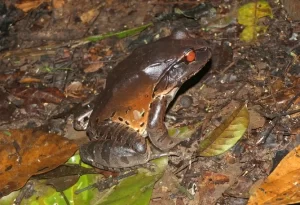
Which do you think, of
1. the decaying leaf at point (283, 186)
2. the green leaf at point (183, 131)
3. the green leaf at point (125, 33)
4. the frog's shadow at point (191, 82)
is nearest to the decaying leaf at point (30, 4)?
the green leaf at point (125, 33)

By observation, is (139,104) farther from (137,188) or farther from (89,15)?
(89,15)

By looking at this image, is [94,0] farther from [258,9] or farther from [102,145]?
[102,145]

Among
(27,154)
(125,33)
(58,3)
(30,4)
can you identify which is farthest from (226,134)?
(30,4)

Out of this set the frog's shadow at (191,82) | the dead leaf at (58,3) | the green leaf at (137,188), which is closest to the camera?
the green leaf at (137,188)

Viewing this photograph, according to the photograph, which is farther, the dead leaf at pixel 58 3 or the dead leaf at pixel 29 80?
the dead leaf at pixel 58 3

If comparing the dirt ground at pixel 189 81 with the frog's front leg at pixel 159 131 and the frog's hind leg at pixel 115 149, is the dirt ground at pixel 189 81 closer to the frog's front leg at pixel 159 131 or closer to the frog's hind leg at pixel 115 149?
the frog's front leg at pixel 159 131

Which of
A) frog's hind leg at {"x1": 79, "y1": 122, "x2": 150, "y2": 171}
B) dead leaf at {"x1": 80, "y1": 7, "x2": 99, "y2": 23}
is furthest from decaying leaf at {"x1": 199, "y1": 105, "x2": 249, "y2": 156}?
dead leaf at {"x1": 80, "y1": 7, "x2": 99, "y2": 23}

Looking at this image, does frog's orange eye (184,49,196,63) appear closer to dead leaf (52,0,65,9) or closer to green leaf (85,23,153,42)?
green leaf (85,23,153,42)

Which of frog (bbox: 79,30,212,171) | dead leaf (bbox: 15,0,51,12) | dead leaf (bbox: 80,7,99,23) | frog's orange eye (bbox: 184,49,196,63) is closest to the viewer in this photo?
frog (bbox: 79,30,212,171)
